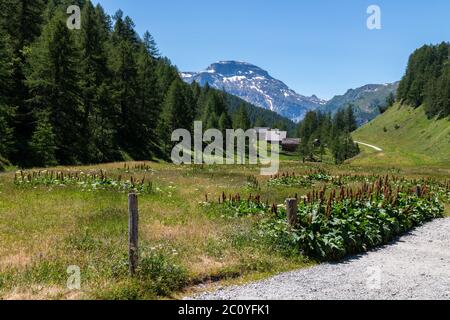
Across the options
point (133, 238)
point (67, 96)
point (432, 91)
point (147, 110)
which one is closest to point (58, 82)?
point (67, 96)

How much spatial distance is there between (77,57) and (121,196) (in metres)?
34.9

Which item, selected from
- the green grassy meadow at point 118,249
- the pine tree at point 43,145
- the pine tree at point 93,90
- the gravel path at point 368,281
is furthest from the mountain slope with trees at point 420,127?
the green grassy meadow at point 118,249

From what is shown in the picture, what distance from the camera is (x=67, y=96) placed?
49.0 meters

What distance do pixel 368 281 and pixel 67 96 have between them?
4483 centimetres

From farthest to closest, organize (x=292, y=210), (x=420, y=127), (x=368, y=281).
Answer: (x=420, y=127) → (x=292, y=210) → (x=368, y=281)

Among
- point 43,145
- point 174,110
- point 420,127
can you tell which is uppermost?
point 174,110

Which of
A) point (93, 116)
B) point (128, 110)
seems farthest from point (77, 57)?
point (128, 110)

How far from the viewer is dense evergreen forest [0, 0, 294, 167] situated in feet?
147

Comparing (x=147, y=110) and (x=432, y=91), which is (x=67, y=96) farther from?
(x=432, y=91)

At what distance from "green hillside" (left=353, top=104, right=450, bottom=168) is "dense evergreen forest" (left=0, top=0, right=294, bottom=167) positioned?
1677 inches

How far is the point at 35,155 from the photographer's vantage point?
146 ft

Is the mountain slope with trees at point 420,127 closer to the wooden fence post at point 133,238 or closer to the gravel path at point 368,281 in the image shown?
the gravel path at point 368,281

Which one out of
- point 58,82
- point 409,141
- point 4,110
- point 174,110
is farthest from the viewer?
point 409,141

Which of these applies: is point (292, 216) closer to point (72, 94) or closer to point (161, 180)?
point (161, 180)
